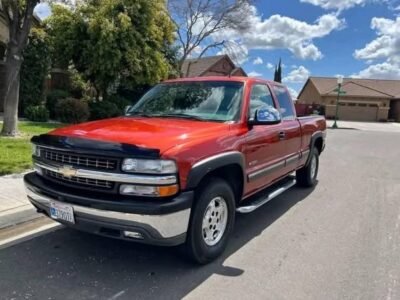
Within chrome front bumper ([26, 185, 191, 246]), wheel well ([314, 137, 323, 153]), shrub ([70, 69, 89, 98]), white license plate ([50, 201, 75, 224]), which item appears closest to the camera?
chrome front bumper ([26, 185, 191, 246])

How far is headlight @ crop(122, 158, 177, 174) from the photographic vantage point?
3418mm

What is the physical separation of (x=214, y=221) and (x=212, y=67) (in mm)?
37796

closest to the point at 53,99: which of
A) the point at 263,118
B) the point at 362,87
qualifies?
the point at 263,118

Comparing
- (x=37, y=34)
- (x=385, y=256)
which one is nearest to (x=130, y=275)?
(x=385, y=256)

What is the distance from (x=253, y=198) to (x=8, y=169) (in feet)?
14.3

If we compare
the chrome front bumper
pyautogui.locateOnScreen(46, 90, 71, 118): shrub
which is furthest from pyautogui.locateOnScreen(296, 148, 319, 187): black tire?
pyautogui.locateOnScreen(46, 90, 71, 118): shrub

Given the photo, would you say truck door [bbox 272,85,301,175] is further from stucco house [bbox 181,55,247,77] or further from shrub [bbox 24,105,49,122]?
stucco house [bbox 181,55,247,77]

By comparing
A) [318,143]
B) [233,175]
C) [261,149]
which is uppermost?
[261,149]

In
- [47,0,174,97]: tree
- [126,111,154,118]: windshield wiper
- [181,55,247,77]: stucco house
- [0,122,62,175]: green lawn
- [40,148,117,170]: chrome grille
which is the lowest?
[0,122,62,175]: green lawn

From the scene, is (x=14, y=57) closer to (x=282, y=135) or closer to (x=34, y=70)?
(x=34, y=70)

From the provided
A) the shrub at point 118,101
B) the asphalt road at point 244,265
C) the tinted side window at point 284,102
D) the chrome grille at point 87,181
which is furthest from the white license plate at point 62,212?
the shrub at point 118,101

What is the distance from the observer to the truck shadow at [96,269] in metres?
3.45

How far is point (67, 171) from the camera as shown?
3752mm

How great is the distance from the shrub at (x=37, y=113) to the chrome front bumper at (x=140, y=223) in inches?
492
